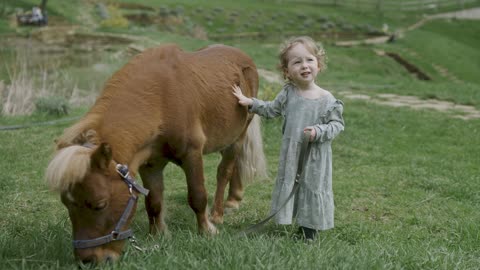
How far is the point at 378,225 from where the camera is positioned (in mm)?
4668

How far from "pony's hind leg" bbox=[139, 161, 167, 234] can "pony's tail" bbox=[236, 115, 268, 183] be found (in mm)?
1170

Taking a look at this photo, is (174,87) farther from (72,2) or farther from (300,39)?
(72,2)

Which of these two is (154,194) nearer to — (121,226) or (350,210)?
(121,226)

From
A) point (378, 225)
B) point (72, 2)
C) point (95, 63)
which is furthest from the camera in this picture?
point (72, 2)

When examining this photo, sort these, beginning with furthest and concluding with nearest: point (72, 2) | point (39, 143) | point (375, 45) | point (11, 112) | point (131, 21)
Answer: point (72, 2), point (131, 21), point (375, 45), point (11, 112), point (39, 143)

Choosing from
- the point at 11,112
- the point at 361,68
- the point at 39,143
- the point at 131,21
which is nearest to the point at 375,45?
the point at 361,68

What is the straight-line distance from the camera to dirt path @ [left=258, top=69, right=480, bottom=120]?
9523mm

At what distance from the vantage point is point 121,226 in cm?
308

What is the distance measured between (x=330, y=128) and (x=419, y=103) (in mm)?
7152

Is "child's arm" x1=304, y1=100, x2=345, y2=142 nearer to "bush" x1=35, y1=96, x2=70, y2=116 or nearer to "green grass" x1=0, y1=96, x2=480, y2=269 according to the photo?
"green grass" x1=0, y1=96, x2=480, y2=269

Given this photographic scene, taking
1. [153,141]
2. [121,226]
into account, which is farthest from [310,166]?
[121,226]

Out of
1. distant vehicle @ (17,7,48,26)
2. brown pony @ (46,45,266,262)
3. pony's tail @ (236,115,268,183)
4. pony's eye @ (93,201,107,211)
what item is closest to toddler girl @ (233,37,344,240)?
brown pony @ (46,45,266,262)

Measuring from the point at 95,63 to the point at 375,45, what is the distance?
483 inches

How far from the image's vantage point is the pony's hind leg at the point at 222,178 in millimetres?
4804
